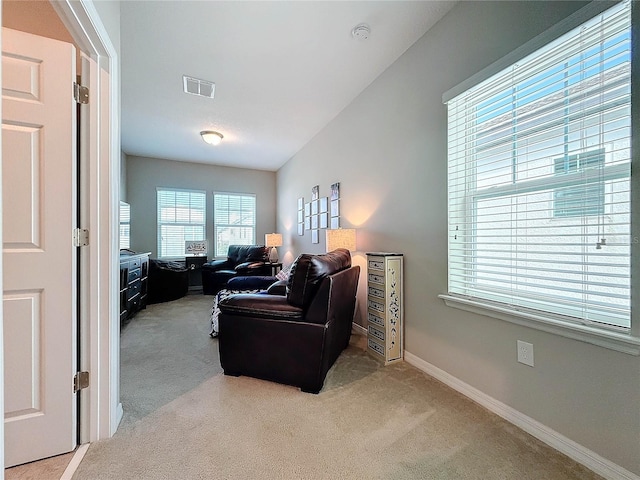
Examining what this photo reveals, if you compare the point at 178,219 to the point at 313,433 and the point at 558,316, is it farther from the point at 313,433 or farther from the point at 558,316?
the point at 558,316

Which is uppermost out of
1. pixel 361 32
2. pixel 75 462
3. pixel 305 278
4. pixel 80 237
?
pixel 361 32

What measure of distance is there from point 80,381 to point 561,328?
8.09 feet

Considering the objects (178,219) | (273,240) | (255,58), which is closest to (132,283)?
(178,219)

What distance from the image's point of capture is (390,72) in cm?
272

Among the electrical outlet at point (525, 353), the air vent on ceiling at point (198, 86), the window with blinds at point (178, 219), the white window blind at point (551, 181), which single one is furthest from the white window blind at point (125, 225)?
the electrical outlet at point (525, 353)

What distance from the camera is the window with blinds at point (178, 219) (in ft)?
19.0

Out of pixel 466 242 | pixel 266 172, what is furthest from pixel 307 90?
pixel 266 172

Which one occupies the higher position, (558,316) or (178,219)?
(178,219)

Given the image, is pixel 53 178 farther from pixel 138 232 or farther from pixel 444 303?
pixel 138 232

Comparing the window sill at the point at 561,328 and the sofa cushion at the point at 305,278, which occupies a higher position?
the sofa cushion at the point at 305,278

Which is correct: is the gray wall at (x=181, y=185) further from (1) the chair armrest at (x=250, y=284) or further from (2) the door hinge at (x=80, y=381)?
(2) the door hinge at (x=80, y=381)

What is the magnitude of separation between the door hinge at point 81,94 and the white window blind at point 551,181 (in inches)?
88.2

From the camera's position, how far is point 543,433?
1.53 meters

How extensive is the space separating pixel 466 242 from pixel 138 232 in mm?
5803
